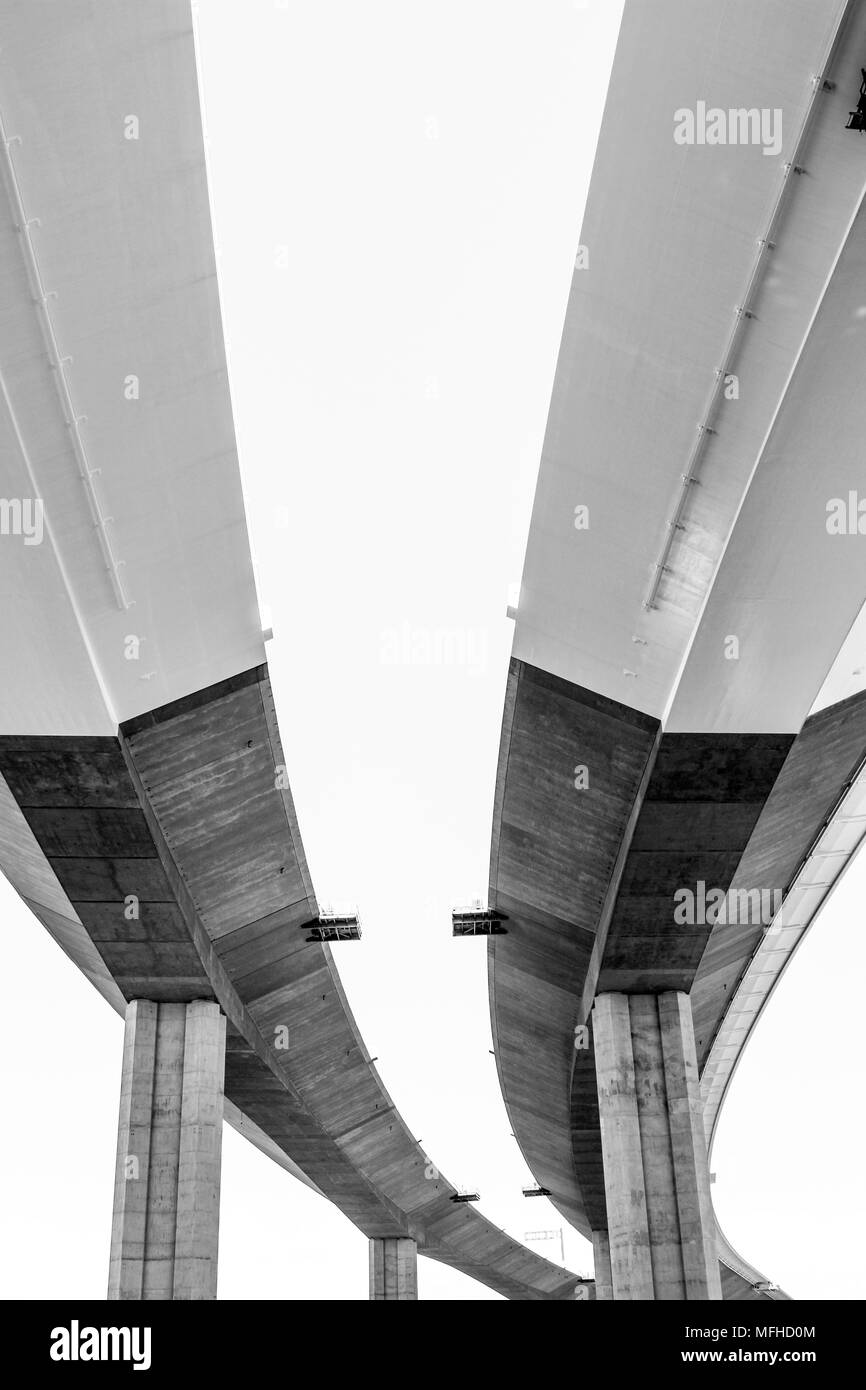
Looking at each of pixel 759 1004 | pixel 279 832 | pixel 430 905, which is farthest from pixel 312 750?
pixel 759 1004

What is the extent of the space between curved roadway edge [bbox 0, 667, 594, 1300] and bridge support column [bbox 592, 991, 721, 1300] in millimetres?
6064

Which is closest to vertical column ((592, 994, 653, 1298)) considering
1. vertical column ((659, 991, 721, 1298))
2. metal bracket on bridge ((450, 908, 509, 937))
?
vertical column ((659, 991, 721, 1298))

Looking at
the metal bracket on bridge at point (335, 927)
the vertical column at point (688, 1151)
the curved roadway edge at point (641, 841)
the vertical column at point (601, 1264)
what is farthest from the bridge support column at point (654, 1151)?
the vertical column at point (601, 1264)

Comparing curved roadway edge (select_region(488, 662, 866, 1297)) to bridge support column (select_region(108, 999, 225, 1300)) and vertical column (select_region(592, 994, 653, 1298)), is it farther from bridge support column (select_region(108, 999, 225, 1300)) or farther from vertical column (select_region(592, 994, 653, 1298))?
bridge support column (select_region(108, 999, 225, 1300))

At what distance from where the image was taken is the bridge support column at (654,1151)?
59.1ft

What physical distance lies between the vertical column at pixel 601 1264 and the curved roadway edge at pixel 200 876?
1380cm

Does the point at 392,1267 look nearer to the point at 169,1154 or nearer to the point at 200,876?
the point at 169,1154

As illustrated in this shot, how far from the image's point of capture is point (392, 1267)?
43188mm

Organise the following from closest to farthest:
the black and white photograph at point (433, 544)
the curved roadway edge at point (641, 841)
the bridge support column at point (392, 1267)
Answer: the black and white photograph at point (433, 544), the curved roadway edge at point (641, 841), the bridge support column at point (392, 1267)

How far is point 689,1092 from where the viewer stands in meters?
19.2

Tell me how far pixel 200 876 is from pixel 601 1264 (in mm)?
30926

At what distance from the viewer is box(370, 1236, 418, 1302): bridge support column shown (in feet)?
141

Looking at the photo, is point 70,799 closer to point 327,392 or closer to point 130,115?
point 327,392

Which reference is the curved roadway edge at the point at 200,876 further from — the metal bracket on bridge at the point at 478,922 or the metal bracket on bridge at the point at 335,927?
the metal bracket on bridge at the point at 478,922
